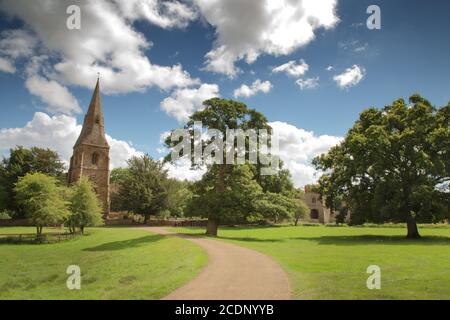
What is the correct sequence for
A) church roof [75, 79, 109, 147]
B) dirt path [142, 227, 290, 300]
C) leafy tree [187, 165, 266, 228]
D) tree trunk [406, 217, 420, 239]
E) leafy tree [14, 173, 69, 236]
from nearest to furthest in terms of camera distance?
1. dirt path [142, 227, 290, 300]
2. tree trunk [406, 217, 420, 239]
3. leafy tree [187, 165, 266, 228]
4. leafy tree [14, 173, 69, 236]
5. church roof [75, 79, 109, 147]

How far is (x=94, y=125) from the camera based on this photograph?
6788cm

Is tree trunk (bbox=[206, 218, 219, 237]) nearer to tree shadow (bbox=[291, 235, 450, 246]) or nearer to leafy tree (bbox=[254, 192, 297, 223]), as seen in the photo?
leafy tree (bbox=[254, 192, 297, 223])

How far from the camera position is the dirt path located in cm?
945

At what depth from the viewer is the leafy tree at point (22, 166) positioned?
52.1m

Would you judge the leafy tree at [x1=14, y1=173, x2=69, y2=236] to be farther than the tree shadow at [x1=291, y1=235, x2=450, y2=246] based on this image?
Yes

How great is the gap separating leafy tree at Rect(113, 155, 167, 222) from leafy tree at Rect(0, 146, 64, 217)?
1154 centimetres

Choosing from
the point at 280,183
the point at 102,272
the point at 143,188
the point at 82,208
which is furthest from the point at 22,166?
the point at 102,272

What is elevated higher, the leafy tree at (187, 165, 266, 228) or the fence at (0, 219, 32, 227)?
the leafy tree at (187, 165, 266, 228)

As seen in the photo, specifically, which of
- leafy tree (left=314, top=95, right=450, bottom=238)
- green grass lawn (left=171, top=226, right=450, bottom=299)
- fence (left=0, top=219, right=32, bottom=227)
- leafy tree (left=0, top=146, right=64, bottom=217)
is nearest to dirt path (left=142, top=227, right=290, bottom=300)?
green grass lawn (left=171, top=226, right=450, bottom=299)

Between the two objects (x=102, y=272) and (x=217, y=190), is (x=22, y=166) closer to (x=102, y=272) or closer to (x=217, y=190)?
(x=217, y=190)

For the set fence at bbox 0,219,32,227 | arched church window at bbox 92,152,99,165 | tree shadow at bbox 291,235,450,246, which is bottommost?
fence at bbox 0,219,32,227

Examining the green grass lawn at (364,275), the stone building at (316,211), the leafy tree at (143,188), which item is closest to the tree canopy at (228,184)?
the green grass lawn at (364,275)
